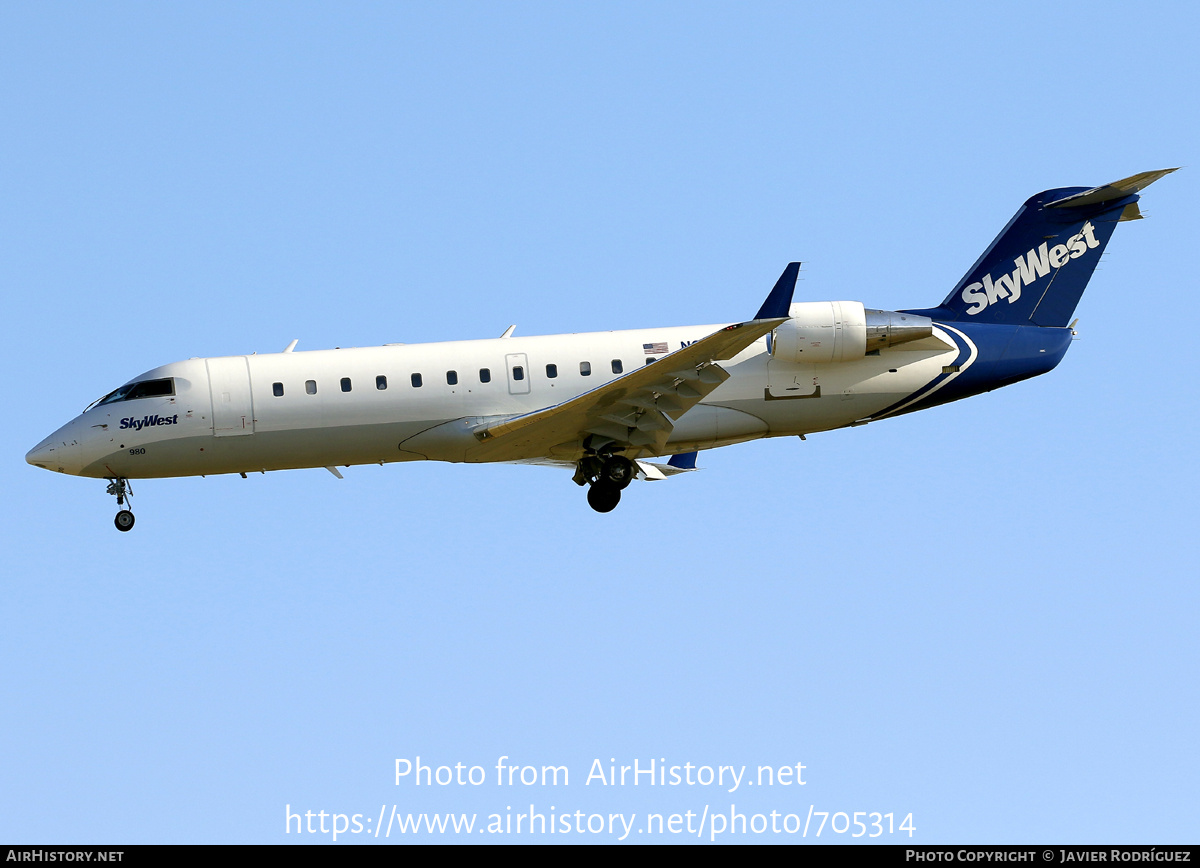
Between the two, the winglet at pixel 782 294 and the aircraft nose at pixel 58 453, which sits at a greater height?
the winglet at pixel 782 294

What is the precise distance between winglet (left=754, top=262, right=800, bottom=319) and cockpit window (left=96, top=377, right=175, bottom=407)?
36.1 ft

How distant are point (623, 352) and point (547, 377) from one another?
4.96 ft

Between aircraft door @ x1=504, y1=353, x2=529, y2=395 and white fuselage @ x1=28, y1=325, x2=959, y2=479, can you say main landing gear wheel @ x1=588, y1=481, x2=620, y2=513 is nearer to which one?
white fuselage @ x1=28, y1=325, x2=959, y2=479

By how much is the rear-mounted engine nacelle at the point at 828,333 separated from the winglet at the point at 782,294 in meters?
1.57

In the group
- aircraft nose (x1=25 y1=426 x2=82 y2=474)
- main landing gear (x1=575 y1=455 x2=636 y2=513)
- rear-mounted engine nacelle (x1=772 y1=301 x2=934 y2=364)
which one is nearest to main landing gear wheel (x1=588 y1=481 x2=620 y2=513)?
main landing gear (x1=575 y1=455 x2=636 y2=513)

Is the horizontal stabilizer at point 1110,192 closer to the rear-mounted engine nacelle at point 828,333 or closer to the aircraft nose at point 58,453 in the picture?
the rear-mounted engine nacelle at point 828,333

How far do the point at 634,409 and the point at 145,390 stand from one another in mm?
9215

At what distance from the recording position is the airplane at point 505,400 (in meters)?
26.2

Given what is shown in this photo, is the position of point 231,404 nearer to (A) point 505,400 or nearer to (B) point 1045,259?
(A) point 505,400

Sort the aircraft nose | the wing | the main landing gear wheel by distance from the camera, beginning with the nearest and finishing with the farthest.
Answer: the wing → the aircraft nose → the main landing gear wheel

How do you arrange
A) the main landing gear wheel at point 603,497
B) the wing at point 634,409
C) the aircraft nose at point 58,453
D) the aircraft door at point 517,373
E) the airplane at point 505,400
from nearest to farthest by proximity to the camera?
the wing at point 634,409 → the airplane at point 505,400 → the aircraft door at point 517,373 → the aircraft nose at point 58,453 → the main landing gear wheel at point 603,497

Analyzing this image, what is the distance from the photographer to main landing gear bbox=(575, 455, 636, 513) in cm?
2661

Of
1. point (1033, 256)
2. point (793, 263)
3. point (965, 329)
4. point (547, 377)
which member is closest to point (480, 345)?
point (547, 377)

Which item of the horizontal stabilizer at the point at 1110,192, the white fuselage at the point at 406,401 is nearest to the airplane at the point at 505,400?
the white fuselage at the point at 406,401
